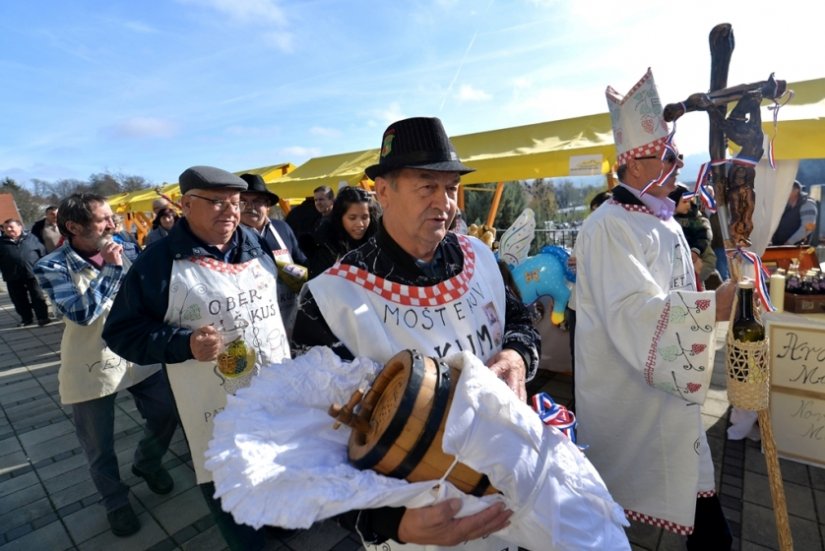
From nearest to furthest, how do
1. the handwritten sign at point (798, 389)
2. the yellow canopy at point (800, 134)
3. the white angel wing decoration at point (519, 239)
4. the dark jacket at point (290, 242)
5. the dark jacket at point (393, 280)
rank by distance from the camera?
the dark jacket at point (393, 280) < the handwritten sign at point (798, 389) < the dark jacket at point (290, 242) < the yellow canopy at point (800, 134) < the white angel wing decoration at point (519, 239)

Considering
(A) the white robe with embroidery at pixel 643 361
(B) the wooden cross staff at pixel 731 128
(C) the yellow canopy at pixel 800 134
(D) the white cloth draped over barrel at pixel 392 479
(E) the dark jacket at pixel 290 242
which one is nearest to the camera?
(D) the white cloth draped over barrel at pixel 392 479

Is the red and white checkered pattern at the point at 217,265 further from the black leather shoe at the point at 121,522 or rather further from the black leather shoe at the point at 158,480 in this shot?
the black leather shoe at the point at 158,480

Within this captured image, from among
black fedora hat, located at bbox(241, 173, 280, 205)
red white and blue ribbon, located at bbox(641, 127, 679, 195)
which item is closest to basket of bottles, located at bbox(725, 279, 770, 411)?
red white and blue ribbon, located at bbox(641, 127, 679, 195)

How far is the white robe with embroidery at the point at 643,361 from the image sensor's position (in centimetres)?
191

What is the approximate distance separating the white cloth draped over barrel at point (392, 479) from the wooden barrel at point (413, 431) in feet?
0.10

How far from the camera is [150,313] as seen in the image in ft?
6.79

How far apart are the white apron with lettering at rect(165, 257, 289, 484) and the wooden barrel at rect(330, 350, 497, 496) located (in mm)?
1268

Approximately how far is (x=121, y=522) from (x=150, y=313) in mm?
1728

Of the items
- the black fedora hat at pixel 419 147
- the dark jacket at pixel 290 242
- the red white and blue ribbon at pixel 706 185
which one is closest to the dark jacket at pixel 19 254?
the dark jacket at pixel 290 242

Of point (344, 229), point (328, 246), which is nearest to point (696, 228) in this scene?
point (344, 229)

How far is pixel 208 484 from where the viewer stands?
2.25m

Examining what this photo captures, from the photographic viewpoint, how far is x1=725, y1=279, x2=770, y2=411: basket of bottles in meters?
1.67

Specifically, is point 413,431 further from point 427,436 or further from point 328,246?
point 328,246

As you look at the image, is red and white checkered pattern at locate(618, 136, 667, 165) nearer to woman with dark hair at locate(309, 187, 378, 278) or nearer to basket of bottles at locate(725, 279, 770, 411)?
basket of bottles at locate(725, 279, 770, 411)
